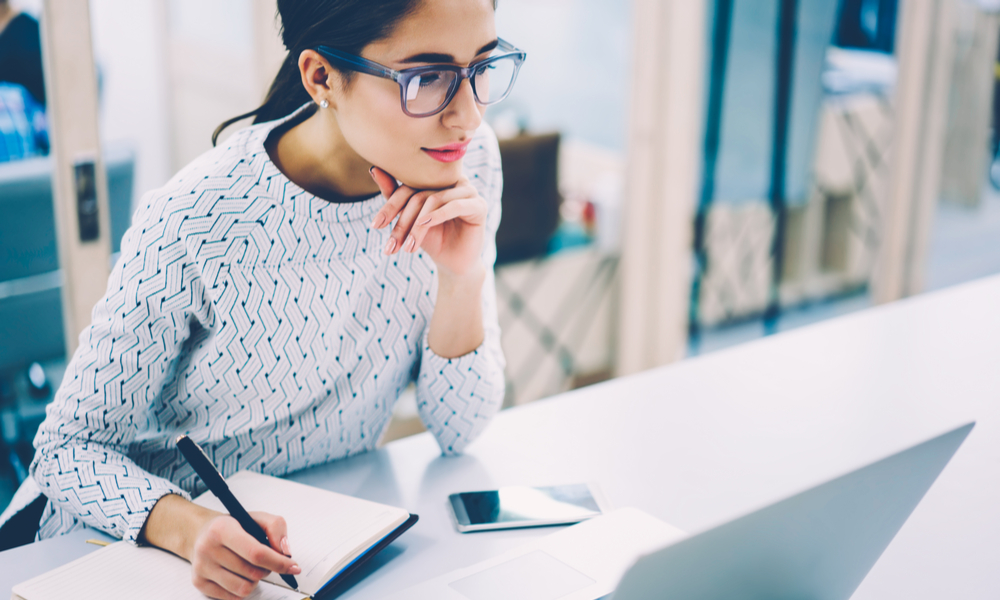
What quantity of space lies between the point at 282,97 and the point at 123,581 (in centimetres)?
59

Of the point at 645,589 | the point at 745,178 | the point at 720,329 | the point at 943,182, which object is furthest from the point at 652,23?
the point at 645,589

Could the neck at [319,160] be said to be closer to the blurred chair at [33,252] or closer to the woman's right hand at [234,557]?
the woman's right hand at [234,557]

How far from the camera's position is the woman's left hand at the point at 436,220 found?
903mm

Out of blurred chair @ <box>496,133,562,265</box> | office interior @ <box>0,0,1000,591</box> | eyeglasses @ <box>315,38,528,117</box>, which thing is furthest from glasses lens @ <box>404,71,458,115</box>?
blurred chair @ <box>496,133,562,265</box>

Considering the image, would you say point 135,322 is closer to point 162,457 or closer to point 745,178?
point 162,457

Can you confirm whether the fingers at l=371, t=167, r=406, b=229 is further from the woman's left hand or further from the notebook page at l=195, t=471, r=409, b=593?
the notebook page at l=195, t=471, r=409, b=593

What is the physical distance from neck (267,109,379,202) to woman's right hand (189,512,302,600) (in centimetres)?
41

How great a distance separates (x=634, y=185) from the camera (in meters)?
2.86

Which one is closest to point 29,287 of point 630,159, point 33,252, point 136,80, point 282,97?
point 33,252

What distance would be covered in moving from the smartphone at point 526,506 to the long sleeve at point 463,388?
111 mm

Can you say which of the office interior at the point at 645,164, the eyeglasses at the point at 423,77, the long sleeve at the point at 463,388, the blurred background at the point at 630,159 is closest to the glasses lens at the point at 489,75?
the eyeglasses at the point at 423,77

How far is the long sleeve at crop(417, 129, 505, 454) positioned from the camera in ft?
3.37

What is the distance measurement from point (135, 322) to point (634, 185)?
2212 mm

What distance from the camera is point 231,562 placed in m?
0.72
